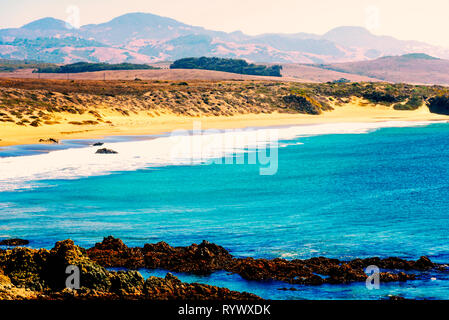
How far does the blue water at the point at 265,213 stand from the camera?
16.0 metres

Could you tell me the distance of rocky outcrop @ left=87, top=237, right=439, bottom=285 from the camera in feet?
44.7

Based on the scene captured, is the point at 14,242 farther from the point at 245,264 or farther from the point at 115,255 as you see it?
the point at 245,264

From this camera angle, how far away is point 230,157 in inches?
1667

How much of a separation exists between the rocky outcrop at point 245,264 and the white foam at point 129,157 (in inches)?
557

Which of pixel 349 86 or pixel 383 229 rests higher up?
pixel 349 86

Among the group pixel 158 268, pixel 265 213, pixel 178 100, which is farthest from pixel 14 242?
pixel 178 100

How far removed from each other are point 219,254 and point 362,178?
65.3 ft

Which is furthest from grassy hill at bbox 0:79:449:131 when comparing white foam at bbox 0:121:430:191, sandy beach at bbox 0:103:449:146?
white foam at bbox 0:121:430:191

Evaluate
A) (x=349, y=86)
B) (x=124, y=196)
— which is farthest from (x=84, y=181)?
(x=349, y=86)

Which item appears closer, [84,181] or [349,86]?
[84,181]

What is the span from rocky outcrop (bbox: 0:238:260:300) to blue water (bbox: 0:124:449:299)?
7.12 ft

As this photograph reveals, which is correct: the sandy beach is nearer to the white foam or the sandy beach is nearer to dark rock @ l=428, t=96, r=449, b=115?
dark rock @ l=428, t=96, r=449, b=115

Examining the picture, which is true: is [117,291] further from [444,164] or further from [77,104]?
[77,104]

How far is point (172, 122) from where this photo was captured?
75000mm
